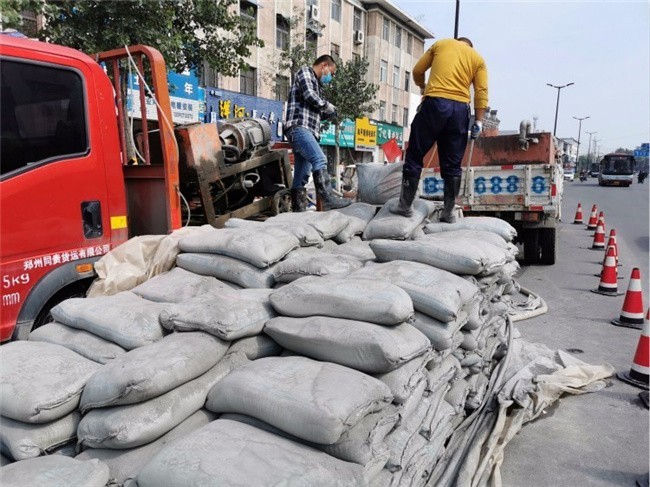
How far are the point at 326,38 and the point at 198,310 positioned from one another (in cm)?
2614

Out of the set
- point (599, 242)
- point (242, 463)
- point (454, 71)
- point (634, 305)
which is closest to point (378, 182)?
point (454, 71)

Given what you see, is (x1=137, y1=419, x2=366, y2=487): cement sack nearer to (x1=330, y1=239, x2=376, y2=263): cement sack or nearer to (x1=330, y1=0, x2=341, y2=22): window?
(x1=330, y1=239, x2=376, y2=263): cement sack

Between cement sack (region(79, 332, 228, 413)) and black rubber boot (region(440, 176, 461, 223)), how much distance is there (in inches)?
113

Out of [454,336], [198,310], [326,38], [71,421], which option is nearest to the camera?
[71,421]

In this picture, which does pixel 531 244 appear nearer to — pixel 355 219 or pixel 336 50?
pixel 355 219

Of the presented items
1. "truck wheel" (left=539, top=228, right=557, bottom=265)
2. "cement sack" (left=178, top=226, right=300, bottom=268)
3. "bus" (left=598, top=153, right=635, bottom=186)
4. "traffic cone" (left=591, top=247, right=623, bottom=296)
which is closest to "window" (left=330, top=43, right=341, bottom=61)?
"truck wheel" (left=539, top=228, right=557, bottom=265)

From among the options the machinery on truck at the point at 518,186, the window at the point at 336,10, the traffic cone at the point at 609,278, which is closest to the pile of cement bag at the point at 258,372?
the traffic cone at the point at 609,278

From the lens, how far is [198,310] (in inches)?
87.7

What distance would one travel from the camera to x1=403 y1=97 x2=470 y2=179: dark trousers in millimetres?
4086

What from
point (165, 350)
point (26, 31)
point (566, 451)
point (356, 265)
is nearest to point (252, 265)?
point (356, 265)

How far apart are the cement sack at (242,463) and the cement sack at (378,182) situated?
11.2ft

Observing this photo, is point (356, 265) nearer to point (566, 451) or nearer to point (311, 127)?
point (566, 451)

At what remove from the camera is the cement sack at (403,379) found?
6.58ft

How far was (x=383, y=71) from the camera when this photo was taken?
104 ft
